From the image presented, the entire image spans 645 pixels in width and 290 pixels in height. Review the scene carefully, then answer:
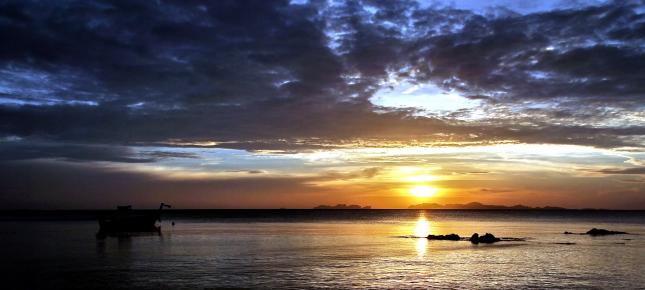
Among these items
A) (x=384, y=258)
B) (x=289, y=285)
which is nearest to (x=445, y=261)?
(x=384, y=258)

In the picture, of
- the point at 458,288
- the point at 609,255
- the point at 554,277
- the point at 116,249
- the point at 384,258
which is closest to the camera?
the point at 458,288

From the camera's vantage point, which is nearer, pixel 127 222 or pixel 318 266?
pixel 318 266

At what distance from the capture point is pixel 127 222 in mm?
89000

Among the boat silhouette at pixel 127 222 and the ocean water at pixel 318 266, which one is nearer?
the ocean water at pixel 318 266

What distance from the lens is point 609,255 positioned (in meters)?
53.0

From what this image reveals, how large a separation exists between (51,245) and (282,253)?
27.8m

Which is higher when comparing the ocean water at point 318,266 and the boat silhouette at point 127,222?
the boat silhouette at point 127,222

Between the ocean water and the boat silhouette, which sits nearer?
the ocean water

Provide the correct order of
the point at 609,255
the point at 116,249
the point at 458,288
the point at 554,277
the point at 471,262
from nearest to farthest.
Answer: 1. the point at 458,288
2. the point at 554,277
3. the point at 471,262
4. the point at 609,255
5. the point at 116,249

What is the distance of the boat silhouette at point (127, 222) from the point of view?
84606mm

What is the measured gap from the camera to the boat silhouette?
278ft

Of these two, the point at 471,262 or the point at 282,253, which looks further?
the point at 282,253

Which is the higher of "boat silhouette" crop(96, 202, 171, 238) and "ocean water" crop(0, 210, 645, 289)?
"boat silhouette" crop(96, 202, 171, 238)

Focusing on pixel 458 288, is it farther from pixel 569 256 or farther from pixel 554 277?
pixel 569 256
